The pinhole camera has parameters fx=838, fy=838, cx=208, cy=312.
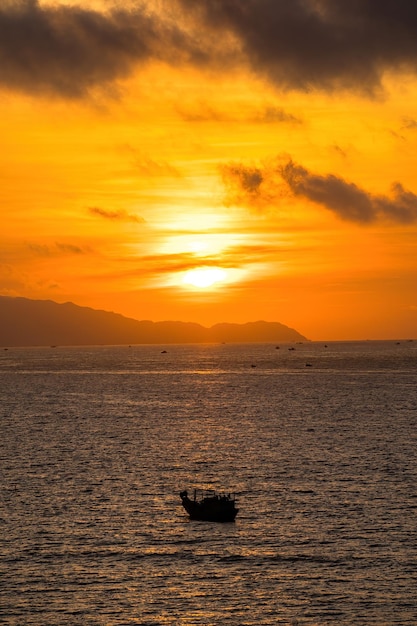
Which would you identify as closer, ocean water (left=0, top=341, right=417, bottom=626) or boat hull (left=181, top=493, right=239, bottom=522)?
ocean water (left=0, top=341, right=417, bottom=626)

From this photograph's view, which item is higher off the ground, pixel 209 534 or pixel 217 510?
pixel 217 510

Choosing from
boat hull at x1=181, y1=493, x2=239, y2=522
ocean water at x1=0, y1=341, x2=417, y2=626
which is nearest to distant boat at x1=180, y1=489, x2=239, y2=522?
boat hull at x1=181, y1=493, x2=239, y2=522

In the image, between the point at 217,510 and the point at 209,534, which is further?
the point at 217,510

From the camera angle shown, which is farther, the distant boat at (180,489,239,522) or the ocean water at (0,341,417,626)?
the distant boat at (180,489,239,522)

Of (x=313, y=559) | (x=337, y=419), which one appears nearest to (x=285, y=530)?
(x=313, y=559)

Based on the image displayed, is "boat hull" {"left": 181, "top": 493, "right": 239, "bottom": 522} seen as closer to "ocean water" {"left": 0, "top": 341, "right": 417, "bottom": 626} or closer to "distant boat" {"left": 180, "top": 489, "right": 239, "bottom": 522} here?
"distant boat" {"left": 180, "top": 489, "right": 239, "bottom": 522}

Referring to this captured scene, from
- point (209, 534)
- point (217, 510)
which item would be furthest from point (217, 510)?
point (209, 534)

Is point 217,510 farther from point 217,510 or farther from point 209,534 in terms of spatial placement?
point 209,534

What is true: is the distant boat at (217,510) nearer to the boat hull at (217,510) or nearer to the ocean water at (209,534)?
the boat hull at (217,510)

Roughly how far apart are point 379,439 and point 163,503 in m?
63.9

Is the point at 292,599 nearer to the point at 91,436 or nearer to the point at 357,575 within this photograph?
the point at 357,575

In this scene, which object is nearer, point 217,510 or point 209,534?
point 209,534

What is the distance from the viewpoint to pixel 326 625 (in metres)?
55.2

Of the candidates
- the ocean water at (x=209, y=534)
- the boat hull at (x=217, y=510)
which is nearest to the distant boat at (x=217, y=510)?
the boat hull at (x=217, y=510)
